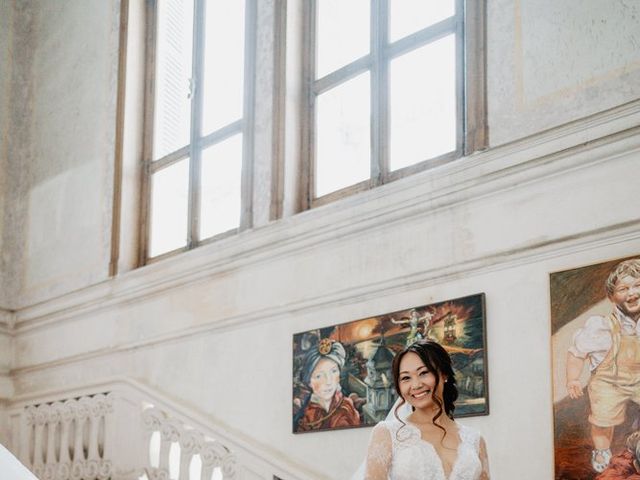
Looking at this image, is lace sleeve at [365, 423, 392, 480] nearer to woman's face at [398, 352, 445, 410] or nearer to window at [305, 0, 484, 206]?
woman's face at [398, 352, 445, 410]

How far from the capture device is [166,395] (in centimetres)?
971

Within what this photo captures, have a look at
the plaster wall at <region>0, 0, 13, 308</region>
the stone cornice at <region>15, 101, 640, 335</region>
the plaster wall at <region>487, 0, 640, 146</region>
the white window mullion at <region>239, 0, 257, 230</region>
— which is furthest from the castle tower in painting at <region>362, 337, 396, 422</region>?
the plaster wall at <region>0, 0, 13, 308</region>

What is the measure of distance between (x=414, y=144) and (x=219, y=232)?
2398mm

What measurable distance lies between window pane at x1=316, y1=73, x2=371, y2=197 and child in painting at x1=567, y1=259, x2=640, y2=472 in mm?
2678

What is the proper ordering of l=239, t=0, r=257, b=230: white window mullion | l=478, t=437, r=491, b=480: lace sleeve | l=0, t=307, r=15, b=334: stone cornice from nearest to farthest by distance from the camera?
l=478, t=437, r=491, b=480: lace sleeve → l=239, t=0, r=257, b=230: white window mullion → l=0, t=307, r=15, b=334: stone cornice

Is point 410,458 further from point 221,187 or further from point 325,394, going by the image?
point 221,187

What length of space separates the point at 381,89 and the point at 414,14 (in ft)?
2.02

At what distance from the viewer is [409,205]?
777 cm

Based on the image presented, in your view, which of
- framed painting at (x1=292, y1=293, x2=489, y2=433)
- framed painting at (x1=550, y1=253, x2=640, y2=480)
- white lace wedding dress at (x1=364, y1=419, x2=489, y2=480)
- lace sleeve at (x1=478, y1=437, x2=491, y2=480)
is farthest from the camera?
framed painting at (x1=292, y1=293, x2=489, y2=433)

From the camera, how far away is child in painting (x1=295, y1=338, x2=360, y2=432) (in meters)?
7.90

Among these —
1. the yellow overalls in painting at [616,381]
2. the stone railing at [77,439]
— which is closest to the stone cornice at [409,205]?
the yellow overalls in painting at [616,381]

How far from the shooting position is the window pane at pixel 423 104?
26.2 ft

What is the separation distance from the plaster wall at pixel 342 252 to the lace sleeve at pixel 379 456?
72.1 inches

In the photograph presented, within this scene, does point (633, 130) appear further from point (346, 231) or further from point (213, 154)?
point (213, 154)
